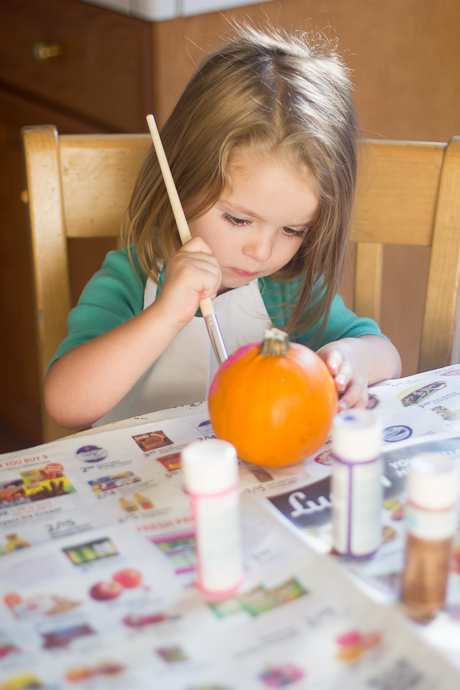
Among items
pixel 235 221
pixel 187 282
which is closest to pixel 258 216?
pixel 235 221

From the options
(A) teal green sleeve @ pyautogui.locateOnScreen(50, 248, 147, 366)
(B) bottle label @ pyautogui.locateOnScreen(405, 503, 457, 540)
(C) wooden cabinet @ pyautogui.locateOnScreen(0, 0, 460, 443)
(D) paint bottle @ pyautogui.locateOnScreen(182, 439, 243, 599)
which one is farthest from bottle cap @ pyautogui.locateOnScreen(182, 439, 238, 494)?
(C) wooden cabinet @ pyautogui.locateOnScreen(0, 0, 460, 443)

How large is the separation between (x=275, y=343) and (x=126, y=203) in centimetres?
45

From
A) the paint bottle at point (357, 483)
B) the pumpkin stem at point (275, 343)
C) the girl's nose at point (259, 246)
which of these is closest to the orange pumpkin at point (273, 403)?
the pumpkin stem at point (275, 343)

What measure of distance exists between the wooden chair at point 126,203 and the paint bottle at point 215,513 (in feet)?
1.80

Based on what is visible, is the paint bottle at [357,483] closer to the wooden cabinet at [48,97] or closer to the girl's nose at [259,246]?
the girl's nose at [259,246]

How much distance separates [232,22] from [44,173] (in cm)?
52

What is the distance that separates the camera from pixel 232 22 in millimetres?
1177

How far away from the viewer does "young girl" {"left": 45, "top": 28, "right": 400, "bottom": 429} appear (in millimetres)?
705

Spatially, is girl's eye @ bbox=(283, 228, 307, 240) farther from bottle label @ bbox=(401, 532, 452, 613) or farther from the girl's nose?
bottle label @ bbox=(401, 532, 452, 613)

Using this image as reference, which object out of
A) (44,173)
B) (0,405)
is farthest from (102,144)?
(0,405)

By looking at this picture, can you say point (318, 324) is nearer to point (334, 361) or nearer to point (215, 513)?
point (334, 361)

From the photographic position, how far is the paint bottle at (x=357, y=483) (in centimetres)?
41

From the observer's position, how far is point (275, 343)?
Result: 0.55 meters

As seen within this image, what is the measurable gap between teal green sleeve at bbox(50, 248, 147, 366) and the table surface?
0.68 feet
